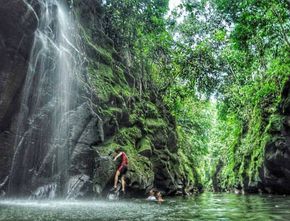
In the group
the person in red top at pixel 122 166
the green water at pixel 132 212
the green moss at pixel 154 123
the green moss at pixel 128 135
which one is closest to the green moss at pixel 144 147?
the green moss at pixel 128 135

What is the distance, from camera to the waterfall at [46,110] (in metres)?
11.6

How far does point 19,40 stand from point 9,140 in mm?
3555

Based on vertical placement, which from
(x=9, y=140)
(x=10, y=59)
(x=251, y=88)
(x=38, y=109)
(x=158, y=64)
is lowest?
(x=9, y=140)

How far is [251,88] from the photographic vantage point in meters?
19.6

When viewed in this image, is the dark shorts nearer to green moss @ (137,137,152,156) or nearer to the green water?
green moss @ (137,137,152,156)

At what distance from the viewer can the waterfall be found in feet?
37.9

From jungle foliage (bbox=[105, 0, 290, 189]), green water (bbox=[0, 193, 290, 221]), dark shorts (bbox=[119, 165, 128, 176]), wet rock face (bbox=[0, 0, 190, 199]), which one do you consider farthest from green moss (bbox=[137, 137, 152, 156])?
green water (bbox=[0, 193, 290, 221])

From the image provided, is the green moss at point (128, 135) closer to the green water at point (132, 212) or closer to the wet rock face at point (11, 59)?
the wet rock face at point (11, 59)

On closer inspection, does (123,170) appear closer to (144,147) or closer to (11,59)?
(144,147)

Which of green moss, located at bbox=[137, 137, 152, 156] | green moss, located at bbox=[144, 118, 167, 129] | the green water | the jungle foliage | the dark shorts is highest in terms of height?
the jungle foliage

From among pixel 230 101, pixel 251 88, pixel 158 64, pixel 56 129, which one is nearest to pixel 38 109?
pixel 56 129

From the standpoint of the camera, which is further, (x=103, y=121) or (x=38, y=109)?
(x=103, y=121)

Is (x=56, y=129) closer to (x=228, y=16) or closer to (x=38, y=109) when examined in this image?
(x=38, y=109)

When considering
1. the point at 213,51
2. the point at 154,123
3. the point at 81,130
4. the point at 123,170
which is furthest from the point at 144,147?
the point at 213,51
